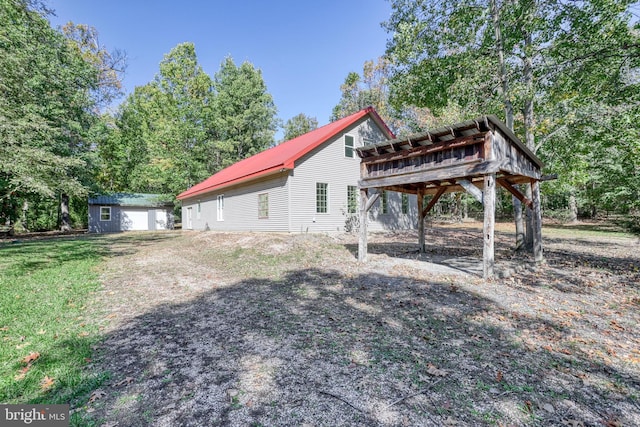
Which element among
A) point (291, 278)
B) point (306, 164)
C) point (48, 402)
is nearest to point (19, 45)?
point (306, 164)

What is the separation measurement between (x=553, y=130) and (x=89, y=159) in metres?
28.3

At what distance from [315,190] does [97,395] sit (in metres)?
12.0

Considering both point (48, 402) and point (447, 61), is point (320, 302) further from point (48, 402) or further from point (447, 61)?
point (447, 61)

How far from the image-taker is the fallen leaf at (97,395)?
7.88 feet

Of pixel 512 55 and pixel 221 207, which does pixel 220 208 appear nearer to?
pixel 221 207

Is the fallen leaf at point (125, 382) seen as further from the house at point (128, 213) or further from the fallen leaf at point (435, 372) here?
the house at point (128, 213)

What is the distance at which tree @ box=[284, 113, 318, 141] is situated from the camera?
4138cm

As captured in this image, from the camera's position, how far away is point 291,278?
665 centimetres

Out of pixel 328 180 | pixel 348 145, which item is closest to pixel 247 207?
pixel 328 180

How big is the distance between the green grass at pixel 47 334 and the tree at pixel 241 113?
79.4ft

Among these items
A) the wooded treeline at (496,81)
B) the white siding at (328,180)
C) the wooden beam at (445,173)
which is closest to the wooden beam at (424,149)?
the wooden beam at (445,173)

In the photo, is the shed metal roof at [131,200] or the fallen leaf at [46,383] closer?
the fallen leaf at [46,383]

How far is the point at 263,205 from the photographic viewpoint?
15.0 metres

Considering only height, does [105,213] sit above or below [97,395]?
above
